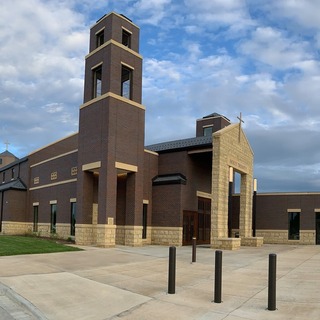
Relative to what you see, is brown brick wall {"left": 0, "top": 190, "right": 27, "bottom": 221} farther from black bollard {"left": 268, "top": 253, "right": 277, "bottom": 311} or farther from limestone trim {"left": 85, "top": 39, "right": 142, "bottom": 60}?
black bollard {"left": 268, "top": 253, "right": 277, "bottom": 311}

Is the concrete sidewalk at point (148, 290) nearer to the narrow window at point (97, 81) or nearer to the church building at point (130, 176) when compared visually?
the church building at point (130, 176)

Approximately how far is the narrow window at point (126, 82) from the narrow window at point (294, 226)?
1828 centimetres

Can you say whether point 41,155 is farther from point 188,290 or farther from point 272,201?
point 188,290

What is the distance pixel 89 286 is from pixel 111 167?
13864mm

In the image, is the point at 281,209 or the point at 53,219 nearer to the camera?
the point at 53,219

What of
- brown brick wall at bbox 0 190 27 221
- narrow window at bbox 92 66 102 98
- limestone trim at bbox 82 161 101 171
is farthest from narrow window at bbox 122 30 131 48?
brown brick wall at bbox 0 190 27 221

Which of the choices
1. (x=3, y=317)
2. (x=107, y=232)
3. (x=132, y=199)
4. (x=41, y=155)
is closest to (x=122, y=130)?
(x=132, y=199)

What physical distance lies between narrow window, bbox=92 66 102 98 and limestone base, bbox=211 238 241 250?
1216cm

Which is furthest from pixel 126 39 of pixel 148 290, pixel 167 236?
pixel 148 290

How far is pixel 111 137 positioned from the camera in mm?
24812

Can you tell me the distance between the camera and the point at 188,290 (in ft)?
34.5

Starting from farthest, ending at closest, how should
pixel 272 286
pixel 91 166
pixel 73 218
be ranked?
pixel 73 218 → pixel 91 166 → pixel 272 286

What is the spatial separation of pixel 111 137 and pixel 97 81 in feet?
17.3

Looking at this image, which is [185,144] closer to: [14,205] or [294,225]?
[294,225]
